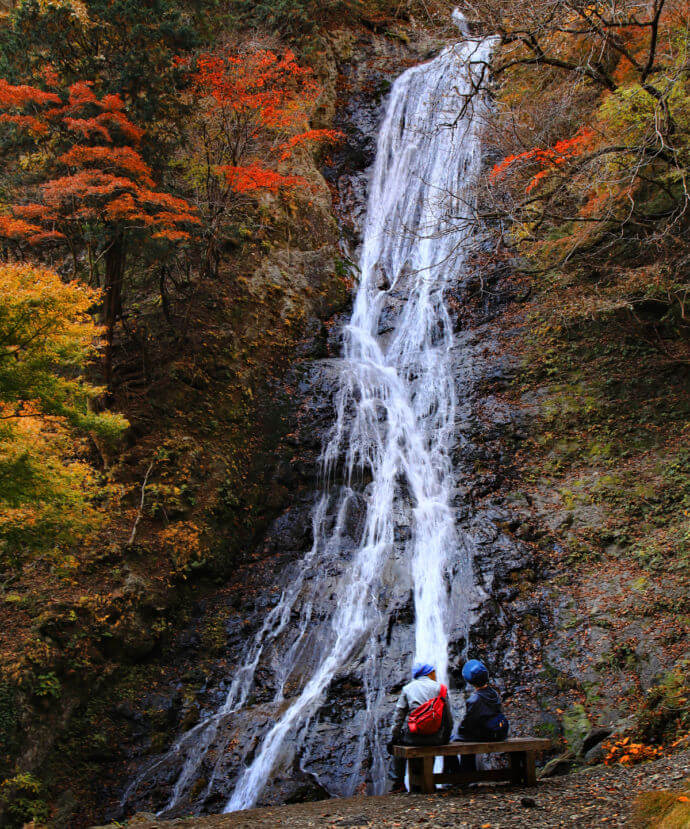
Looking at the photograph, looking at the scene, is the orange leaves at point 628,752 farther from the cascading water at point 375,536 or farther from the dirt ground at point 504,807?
the cascading water at point 375,536

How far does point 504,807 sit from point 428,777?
33.3 inches

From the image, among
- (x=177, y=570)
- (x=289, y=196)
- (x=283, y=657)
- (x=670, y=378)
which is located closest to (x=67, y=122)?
(x=289, y=196)

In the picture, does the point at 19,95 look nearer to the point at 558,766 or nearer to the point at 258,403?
the point at 258,403

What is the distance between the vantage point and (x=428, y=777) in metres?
4.98

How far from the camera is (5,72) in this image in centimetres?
1045

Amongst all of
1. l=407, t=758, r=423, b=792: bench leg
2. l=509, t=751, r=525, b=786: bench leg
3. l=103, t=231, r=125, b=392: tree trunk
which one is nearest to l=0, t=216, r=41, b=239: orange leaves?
l=103, t=231, r=125, b=392: tree trunk

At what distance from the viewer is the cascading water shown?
711cm

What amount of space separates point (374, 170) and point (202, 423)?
1306 centimetres

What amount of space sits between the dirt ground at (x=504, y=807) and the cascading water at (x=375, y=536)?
1457mm

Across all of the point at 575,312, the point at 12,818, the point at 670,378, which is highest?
the point at 575,312

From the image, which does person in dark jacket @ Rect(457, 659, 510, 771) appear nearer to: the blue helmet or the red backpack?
the blue helmet

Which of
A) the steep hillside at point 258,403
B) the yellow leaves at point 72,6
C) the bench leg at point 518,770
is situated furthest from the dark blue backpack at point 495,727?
the yellow leaves at point 72,6

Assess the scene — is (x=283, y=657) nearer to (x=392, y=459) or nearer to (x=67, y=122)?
(x=392, y=459)

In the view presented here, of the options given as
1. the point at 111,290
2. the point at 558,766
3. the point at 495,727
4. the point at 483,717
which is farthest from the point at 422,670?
the point at 111,290
